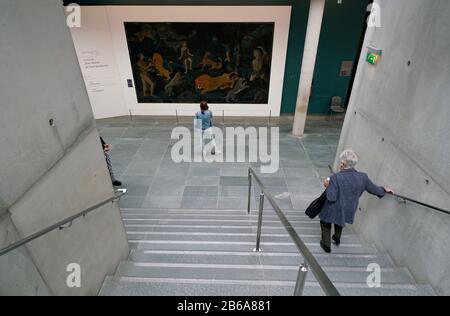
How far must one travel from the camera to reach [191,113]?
9891 mm

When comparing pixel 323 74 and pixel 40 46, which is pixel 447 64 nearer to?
pixel 40 46

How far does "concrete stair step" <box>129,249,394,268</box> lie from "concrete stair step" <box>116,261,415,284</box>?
17cm

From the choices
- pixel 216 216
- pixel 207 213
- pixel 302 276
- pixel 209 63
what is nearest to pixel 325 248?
pixel 216 216

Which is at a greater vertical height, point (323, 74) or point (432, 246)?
point (323, 74)

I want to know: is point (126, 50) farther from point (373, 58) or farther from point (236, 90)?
point (373, 58)

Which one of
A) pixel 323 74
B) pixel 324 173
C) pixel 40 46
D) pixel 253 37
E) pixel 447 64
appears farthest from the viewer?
pixel 323 74

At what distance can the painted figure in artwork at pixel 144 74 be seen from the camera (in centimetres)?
906

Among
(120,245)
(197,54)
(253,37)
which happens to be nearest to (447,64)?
(120,245)

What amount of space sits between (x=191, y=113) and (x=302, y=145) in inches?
167

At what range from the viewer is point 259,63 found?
897 cm

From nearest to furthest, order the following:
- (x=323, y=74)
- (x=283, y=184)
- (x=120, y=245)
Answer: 1. (x=120, y=245)
2. (x=283, y=184)
3. (x=323, y=74)

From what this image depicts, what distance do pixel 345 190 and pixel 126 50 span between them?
27.6 feet

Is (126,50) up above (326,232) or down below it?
above
